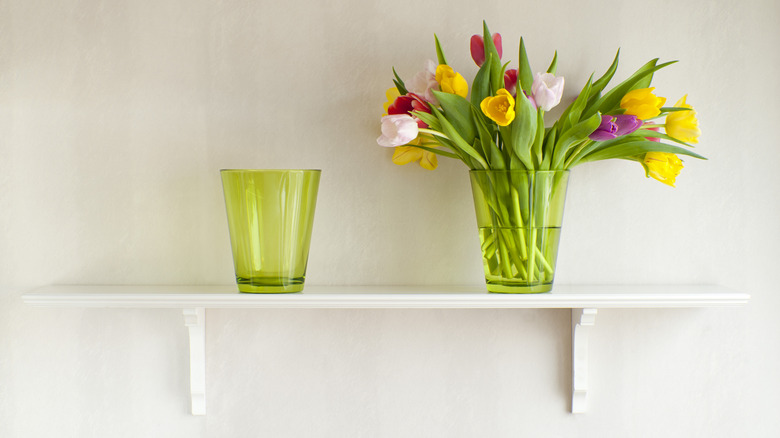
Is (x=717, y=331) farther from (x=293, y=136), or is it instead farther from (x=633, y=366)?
(x=293, y=136)

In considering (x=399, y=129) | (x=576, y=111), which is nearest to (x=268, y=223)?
(x=399, y=129)

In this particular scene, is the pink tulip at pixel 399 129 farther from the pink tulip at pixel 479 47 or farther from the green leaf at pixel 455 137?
the pink tulip at pixel 479 47

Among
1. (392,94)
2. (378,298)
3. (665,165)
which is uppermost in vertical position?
(392,94)

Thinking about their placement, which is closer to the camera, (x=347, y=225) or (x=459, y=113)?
(x=459, y=113)

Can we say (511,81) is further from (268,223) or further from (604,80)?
(268,223)

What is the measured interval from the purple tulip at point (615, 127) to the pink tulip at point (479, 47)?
0.58 ft

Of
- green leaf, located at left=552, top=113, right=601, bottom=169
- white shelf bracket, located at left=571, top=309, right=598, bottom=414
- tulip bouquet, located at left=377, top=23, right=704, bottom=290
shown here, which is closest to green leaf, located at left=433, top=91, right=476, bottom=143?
tulip bouquet, located at left=377, top=23, right=704, bottom=290

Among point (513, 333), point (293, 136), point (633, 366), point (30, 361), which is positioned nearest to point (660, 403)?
point (633, 366)

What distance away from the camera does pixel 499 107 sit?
0.80 meters

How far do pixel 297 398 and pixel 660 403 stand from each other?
0.55 m

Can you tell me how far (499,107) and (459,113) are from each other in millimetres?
69

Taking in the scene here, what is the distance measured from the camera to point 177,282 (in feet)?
3.14

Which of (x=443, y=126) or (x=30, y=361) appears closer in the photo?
(x=443, y=126)

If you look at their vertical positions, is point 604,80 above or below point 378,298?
above
